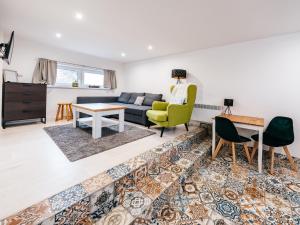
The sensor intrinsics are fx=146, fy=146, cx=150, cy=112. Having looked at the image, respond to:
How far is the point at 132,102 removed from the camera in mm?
5020

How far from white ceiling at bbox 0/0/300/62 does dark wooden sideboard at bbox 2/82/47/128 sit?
1.19 m

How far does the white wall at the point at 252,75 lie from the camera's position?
2.63 meters

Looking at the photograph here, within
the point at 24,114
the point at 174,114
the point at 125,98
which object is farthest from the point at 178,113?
the point at 24,114

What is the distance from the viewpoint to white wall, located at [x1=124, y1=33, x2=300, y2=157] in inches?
103

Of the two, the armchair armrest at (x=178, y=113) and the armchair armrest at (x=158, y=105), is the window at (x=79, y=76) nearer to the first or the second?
the armchair armrest at (x=158, y=105)

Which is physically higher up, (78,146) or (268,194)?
(78,146)

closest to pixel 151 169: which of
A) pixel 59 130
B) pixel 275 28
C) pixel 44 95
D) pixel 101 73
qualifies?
pixel 59 130

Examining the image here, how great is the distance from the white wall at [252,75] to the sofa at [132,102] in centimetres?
96

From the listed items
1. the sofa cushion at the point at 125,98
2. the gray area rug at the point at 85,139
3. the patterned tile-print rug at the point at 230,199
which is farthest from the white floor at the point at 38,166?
the sofa cushion at the point at 125,98

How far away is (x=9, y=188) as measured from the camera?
135cm

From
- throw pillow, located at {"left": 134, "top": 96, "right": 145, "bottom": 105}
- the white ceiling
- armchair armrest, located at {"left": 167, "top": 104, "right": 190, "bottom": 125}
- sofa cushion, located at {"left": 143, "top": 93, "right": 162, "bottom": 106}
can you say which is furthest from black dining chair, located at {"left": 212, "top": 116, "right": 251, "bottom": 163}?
throw pillow, located at {"left": 134, "top": 96, "right": 145, "bottom": 105}

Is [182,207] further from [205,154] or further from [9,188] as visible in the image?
[9,188]

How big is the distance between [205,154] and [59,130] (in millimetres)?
2988

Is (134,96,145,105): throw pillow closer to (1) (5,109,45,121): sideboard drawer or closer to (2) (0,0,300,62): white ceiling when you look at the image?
(2) (0,0,300,62): white ceiling
